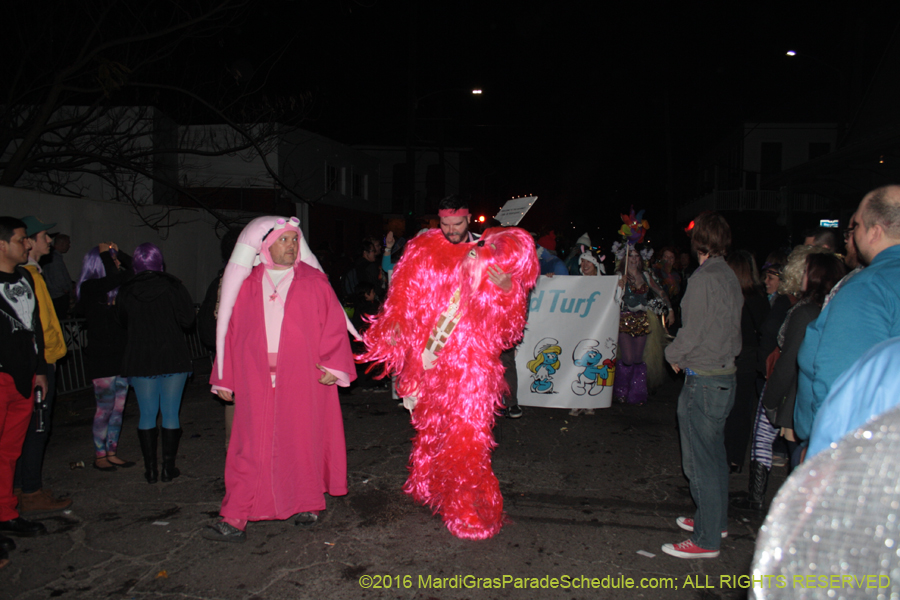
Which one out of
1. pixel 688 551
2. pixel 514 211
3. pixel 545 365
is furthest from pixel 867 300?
pixel 514 211

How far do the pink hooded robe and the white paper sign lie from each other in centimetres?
360

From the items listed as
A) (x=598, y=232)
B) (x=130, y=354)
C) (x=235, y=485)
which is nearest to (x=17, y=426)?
(x=130, y=354)

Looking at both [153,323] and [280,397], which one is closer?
[280,397]

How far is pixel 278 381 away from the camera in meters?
3.55

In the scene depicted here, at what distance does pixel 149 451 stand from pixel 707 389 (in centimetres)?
408

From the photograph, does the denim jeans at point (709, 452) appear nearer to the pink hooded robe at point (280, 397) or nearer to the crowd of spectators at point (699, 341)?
the crowd of spectators at point (699, 341)

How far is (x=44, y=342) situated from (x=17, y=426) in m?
0.57

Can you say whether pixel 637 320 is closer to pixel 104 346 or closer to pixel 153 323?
pixel 153 323

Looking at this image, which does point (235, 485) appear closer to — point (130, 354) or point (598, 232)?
point (130, 354)

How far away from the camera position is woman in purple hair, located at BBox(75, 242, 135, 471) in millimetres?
4754

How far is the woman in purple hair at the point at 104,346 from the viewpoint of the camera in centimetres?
475

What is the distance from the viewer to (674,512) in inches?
161

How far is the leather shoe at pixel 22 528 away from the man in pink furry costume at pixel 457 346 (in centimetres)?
237

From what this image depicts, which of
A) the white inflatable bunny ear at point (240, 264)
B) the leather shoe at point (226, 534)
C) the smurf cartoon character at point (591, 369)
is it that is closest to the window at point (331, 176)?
the smurf cartoon character at point (591, 369)
